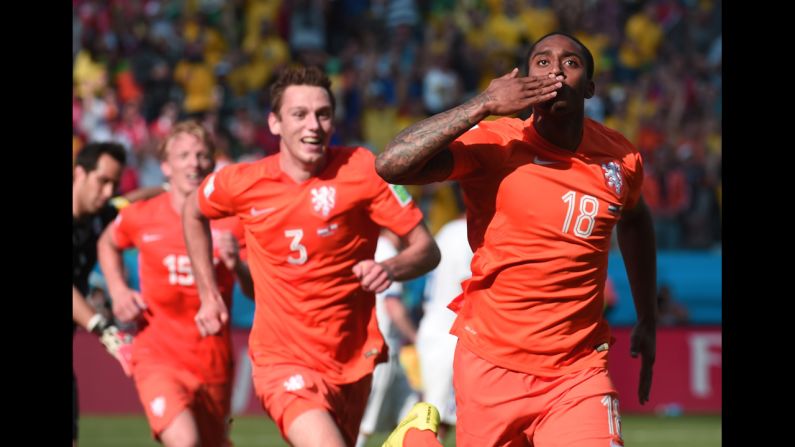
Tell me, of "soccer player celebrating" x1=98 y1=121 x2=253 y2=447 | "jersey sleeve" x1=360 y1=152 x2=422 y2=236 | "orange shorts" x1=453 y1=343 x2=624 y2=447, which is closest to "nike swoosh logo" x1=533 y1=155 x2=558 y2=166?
"orange shorts" x1=453 y1=343 x2=624 y2=447

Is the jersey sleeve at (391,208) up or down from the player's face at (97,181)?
down

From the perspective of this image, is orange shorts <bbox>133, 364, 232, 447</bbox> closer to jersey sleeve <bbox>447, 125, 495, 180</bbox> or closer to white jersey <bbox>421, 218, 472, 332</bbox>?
white jersey <bbox>421, 218, 472, 332</bbox>

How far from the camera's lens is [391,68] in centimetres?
2189

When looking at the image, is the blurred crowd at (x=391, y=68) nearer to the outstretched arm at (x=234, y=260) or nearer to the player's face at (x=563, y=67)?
the outstretched arm at (x=234, y=260)

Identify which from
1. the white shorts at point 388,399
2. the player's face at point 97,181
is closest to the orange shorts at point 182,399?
the player's face at point 97,181

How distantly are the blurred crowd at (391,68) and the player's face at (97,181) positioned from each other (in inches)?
352

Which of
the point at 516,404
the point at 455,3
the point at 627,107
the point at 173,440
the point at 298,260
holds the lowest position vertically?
the point at 173,440

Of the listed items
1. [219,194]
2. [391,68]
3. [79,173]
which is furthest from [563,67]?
[391,68]

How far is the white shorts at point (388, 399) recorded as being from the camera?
11.9 metres

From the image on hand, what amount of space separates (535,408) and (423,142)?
1.40 meters
